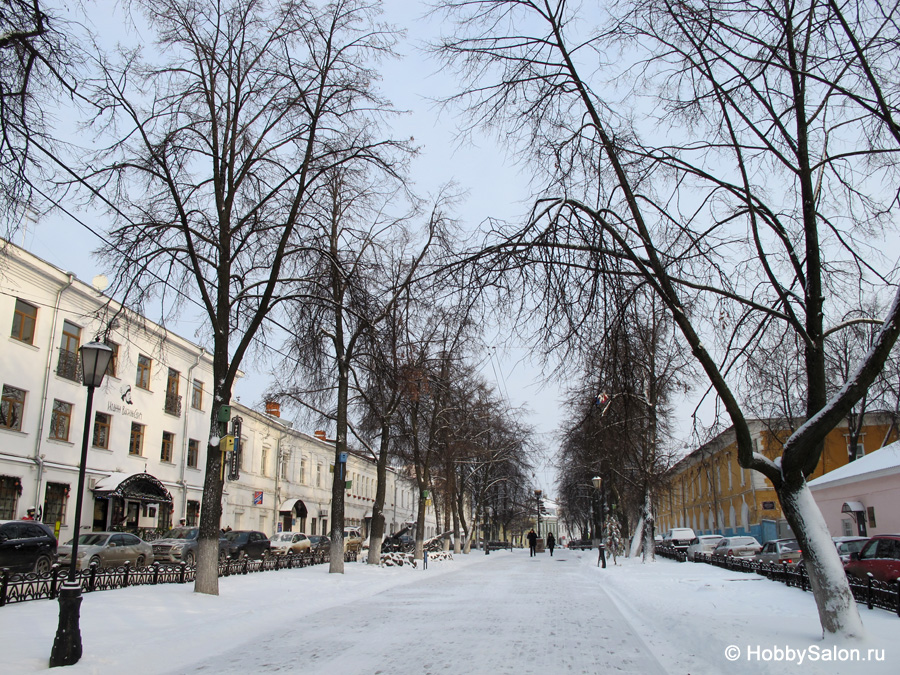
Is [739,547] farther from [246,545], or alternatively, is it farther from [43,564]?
[43,564]

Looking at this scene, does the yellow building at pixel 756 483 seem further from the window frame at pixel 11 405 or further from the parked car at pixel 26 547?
the window frame at pixel 11 405

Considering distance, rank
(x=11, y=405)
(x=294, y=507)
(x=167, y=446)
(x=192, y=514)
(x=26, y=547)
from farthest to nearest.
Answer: (x=294, y=507) < (x=192, y=514) < (x=167, y=446) < (x=11, y=405) < (x=26, y=547)

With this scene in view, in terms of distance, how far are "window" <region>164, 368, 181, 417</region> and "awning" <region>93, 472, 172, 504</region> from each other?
5675 mm

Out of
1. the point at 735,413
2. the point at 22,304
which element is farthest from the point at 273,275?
the point at 22,304

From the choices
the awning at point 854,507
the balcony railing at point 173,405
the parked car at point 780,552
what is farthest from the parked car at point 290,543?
the awning at point 854,507

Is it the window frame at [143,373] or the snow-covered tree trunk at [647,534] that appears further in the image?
the snow-covered tree trunk at [647,534]

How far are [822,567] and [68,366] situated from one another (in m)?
26.4

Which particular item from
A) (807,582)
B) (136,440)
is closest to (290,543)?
(136,440)

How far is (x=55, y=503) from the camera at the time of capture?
1000 inches

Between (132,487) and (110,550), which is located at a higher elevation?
(132,487)

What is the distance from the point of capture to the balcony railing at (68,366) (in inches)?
1017

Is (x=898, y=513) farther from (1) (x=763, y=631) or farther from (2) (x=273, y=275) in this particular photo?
(2) (x=273, y=275)

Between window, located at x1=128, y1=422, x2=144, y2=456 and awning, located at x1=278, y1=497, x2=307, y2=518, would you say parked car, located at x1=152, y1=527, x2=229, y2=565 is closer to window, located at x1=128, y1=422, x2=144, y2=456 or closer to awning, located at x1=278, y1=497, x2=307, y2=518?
window, located at x1=128, y1=422, x2=144, y2=456

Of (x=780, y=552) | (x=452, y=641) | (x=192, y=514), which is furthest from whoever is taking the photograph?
(x=192, y=514)
